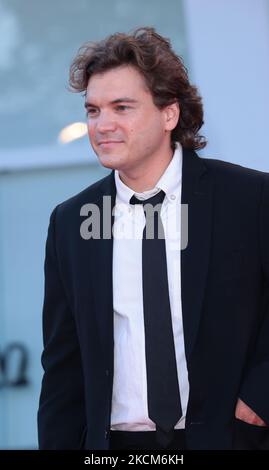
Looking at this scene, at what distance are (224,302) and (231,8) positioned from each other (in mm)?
2479

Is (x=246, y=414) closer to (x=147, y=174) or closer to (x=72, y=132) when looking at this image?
(x=147, y=174)

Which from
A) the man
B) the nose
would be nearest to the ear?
the man

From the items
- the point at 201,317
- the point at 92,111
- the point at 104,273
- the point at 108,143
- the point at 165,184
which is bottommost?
the point at 201,317

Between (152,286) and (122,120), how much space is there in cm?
51

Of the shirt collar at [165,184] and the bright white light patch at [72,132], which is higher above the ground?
the bright white light patch at [72,132]

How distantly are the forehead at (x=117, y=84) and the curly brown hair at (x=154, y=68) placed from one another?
0.06ft

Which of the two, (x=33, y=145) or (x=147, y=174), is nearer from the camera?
(x=147, y=174)

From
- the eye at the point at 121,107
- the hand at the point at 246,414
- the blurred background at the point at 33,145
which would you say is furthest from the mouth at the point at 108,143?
the blurred background at the point at 33,145

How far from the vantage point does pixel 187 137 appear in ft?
9.16

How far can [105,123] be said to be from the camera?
2568 mm

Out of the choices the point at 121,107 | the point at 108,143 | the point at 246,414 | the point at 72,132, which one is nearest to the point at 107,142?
the point at 108,143

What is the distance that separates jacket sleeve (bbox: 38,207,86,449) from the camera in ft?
8.86

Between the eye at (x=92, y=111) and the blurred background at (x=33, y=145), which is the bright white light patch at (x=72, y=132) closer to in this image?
the blurred background at (x=33, y=145)

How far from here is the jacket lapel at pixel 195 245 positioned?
244cm
